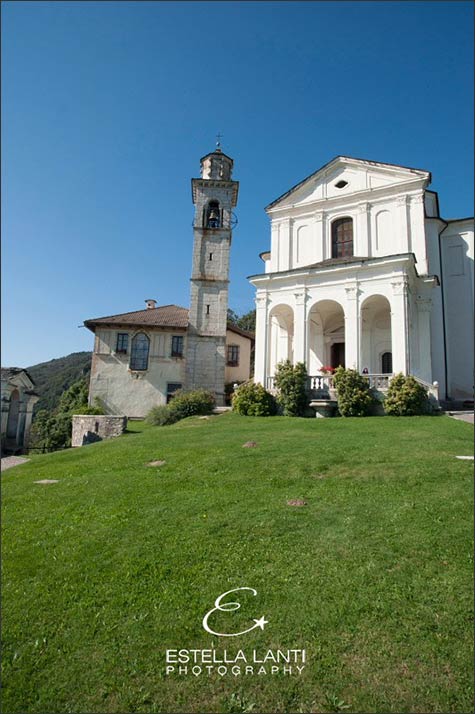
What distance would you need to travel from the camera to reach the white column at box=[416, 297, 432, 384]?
16.3 meters

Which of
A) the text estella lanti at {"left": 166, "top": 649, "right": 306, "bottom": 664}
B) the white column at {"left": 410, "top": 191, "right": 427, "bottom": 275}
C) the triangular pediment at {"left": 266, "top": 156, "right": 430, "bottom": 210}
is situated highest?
the triangular pediment at {"left": 266, "top": 156, "right": 430, "bottom": 210}

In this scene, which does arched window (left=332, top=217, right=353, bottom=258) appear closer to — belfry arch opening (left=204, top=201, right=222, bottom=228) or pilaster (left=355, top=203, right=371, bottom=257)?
pilaster (left=355, top=203, right=371, bottom=257)

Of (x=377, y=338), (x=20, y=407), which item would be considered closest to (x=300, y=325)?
(x=377, y=338)

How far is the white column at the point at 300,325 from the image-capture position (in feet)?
62.3

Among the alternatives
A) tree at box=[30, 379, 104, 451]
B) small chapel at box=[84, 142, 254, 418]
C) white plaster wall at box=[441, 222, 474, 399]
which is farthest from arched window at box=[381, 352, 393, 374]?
tree at box=[30, 379, 104, 451]

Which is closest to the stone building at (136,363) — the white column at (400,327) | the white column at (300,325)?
the white column at (300,325)

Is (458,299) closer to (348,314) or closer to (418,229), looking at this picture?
(348,314)

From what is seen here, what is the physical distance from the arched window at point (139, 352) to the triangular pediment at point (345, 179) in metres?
11.7

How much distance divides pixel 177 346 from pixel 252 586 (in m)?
23.2

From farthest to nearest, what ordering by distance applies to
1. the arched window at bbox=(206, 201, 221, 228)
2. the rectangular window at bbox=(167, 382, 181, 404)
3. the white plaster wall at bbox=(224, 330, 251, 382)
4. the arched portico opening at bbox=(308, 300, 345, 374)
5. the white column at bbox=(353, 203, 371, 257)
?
the white plaster wall at bbox=(224, 330, 251, 382)
the arched window at bbox=(206, 201, 221, 228)
the rectangular window at bbox=(167, 382, 181, 404)
the arched portico opening at bbox=(308, 300, 345, 374)
the white column at bbox=(353, 203, 371, 257)

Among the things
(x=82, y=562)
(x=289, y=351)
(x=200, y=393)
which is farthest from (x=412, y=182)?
(x=82, y=562)

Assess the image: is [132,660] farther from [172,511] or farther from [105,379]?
[105,379]

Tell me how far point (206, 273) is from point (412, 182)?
1386 centimetres

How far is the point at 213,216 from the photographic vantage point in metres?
28.7
